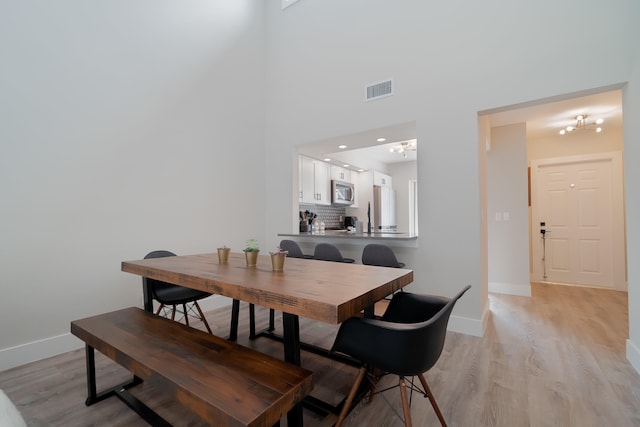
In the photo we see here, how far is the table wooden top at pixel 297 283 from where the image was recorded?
1220 mm

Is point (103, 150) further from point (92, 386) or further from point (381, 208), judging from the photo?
point (381, 208)

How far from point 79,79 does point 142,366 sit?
2.67 meters

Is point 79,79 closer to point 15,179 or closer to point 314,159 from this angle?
point 15,179

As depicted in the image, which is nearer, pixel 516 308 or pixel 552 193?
pixel 516 308

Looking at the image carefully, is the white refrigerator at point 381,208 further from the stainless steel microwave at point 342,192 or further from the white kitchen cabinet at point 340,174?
the white kitchen cabinet at point 340,174

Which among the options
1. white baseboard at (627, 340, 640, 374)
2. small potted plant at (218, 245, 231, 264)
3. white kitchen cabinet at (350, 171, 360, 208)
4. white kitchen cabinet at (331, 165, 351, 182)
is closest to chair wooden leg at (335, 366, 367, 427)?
small potted plant at (218, 245, 231, 264)

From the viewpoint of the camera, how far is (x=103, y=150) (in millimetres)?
2752

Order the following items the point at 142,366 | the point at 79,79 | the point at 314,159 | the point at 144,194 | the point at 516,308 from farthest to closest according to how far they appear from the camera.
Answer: the point at 314,159, the point at 516,308, the point at 144,194, the point at 79,79, the point at 142,366

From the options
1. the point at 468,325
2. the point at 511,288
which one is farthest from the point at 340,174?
the point at 468,325

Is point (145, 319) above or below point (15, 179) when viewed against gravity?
Answer: below

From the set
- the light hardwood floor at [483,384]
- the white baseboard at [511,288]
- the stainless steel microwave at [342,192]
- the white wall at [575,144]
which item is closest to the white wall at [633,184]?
the light hardwood floor at [483,384]

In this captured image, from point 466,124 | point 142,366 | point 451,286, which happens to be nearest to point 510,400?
point 451,286

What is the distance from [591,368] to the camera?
2176 millimetres

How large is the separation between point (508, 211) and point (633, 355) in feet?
8.38
